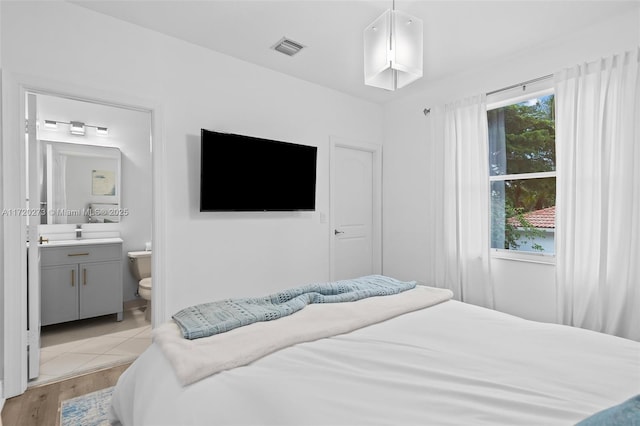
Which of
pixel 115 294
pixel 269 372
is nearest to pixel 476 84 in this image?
pixel 269 372

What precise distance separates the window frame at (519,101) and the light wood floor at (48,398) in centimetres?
342

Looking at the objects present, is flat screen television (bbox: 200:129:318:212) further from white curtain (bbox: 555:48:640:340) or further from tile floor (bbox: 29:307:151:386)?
white curtain (bbox: 555:48:640:340)

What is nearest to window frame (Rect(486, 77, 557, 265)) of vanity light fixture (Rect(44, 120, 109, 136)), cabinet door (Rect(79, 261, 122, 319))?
cabinet door (Rect(79, 261, 122, 319))

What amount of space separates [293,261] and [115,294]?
6.48 ft

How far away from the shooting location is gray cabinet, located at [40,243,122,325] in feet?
10.7

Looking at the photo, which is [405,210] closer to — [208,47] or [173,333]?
[208,47]

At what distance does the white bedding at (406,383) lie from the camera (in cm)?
96

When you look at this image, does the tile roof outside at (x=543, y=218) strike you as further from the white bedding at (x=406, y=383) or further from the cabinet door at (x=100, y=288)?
the cabinet door at (x=100, y=288)

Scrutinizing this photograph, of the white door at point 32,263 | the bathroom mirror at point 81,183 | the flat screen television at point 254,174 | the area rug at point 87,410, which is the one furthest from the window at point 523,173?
the bathroom mirror at point 81,183

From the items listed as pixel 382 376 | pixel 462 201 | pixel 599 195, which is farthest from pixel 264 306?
pixel 599 195

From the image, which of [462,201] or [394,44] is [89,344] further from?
[462,201]

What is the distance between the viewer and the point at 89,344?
9.97ft

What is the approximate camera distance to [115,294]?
11.9 ft

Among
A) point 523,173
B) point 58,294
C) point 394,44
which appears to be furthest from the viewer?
point 58,294
